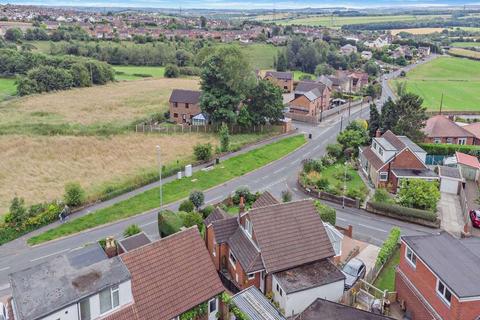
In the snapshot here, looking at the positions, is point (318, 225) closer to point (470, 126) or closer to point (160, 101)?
point (470, 126)

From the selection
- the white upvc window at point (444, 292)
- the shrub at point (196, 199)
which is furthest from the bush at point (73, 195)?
the white upvc window at point (444, 292)

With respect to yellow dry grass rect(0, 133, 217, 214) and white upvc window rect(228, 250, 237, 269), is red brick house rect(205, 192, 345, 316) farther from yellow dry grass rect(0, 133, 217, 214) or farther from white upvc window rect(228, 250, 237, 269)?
yellow dry grass rect(0, 133, 217, 214)

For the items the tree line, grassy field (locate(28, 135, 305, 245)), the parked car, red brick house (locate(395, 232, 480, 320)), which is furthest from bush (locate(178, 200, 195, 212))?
the tree line

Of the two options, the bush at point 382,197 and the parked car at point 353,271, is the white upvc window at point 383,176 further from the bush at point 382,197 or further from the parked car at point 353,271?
the parked car at point 353,271

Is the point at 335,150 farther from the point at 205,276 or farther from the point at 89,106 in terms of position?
the point at 89,106

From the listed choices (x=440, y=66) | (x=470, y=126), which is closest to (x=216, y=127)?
(x=470, y=126)

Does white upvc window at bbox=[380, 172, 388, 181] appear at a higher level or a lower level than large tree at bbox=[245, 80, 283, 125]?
lower
